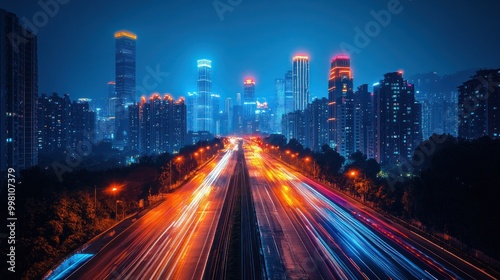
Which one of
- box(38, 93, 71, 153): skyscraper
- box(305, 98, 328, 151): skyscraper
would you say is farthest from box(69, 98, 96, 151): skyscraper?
box(305, 98, 328, 151): skyscraper

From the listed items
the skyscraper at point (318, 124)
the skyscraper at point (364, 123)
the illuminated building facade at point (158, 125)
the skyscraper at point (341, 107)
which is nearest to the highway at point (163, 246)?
the skyscraper at point (364, 123)

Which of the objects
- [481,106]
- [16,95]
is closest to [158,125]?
[16,95]

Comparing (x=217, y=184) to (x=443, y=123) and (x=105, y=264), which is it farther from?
(x=443, y=123)

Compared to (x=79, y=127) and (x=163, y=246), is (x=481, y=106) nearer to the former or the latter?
(x=163, y=246)

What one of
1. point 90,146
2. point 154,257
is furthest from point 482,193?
point 90,146

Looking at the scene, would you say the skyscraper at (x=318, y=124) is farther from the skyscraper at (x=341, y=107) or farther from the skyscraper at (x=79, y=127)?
the skyscraper at (x=79, y=127)

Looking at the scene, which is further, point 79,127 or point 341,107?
point 79,127

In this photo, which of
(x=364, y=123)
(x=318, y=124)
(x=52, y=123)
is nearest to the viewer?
(x=364, y=123)
